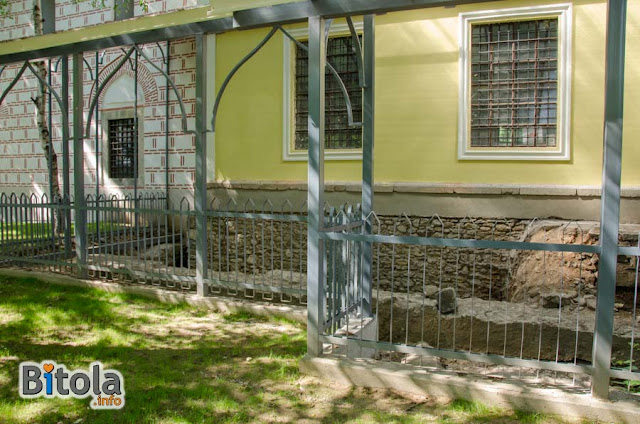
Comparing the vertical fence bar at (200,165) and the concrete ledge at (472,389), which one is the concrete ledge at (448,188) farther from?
the concrete ledge at (472,389)

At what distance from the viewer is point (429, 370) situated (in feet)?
14.5

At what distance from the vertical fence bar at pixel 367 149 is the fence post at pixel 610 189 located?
250 centimetres

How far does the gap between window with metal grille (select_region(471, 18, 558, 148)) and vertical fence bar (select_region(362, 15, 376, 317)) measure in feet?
13.6

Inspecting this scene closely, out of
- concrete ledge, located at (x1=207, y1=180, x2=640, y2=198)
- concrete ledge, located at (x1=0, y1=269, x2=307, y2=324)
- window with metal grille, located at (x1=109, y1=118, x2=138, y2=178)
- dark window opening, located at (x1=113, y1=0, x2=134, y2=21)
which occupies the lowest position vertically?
concrete ledge, located at (x1=0, y1=269, x2=307, y2=324)

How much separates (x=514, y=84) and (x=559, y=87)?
0.72 metres

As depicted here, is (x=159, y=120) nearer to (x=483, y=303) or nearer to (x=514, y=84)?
(x=514, y=84)

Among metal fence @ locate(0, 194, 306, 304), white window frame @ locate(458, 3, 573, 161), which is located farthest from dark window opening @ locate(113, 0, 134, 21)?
white window frame @ locate(458, 3, 573, 161)

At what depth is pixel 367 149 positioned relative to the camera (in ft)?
19.3

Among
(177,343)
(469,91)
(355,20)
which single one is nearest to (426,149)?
(469,91)

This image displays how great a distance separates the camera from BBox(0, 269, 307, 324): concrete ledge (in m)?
6.54

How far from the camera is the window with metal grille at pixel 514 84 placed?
29.6ft

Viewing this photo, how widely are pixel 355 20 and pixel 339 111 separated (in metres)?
1.72

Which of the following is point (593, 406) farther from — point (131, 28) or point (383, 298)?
point (131, 28)

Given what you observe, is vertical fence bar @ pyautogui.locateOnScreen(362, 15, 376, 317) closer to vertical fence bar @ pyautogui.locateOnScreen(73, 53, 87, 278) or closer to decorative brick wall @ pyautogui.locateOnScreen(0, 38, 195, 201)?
vertical fence bar @ pyautogui.locateOnScreen(73, 53, 87, 278)
